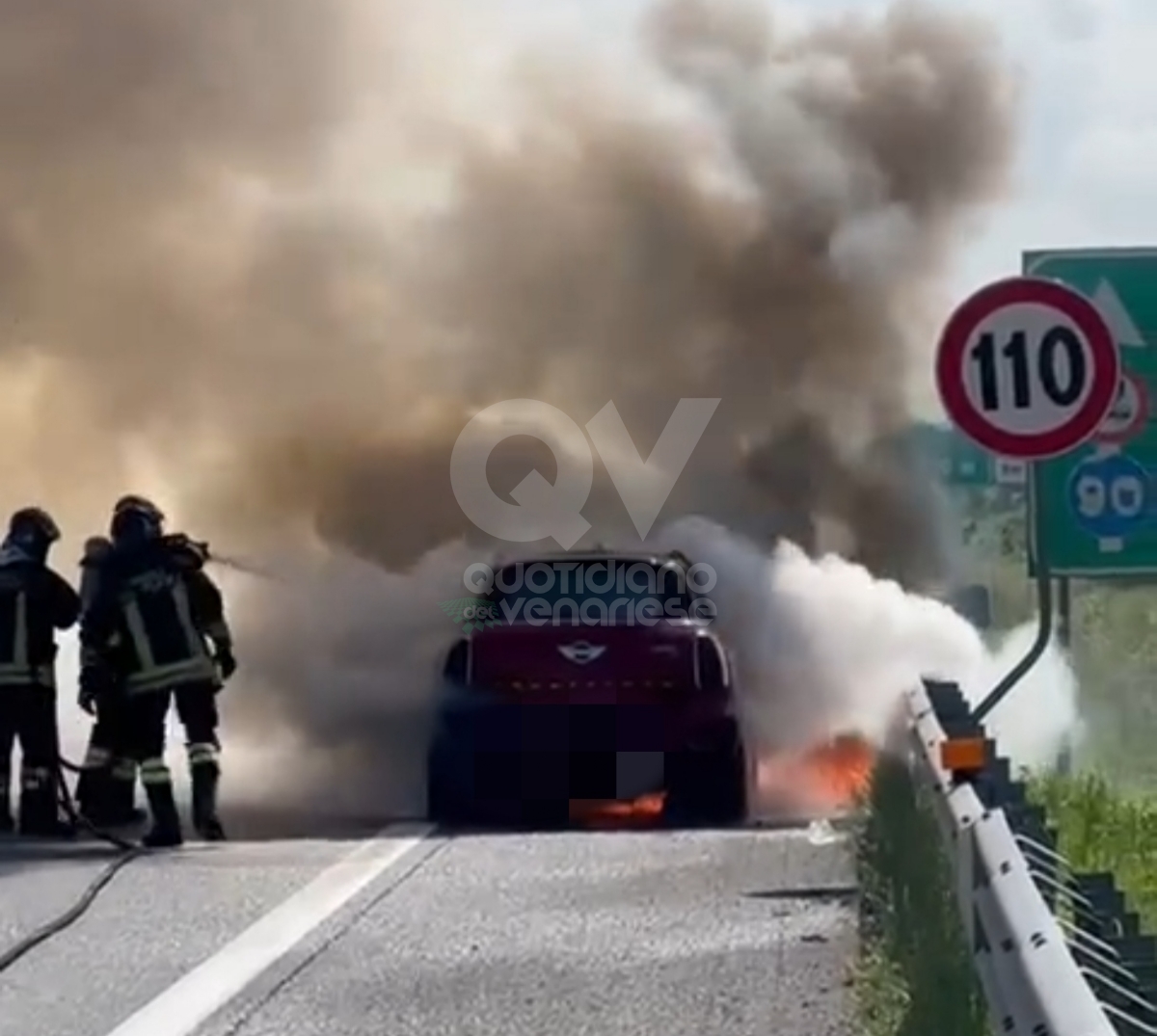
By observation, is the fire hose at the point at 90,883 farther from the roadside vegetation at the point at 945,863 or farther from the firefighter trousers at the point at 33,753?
the roadside vegetation at the point at 945,863

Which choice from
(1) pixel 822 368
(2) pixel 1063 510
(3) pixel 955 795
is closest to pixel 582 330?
(1) pixel 822 368

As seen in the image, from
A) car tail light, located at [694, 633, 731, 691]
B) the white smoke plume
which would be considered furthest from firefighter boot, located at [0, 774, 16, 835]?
the white smoke plume

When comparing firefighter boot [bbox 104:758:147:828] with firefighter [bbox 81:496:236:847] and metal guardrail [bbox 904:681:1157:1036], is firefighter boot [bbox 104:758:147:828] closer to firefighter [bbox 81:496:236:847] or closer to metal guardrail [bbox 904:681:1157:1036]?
firefighter [bbox 81:496:236:847]

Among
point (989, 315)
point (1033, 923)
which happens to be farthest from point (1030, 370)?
point (1033, 923)

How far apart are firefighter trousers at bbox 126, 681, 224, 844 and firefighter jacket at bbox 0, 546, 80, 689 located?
603 millimetres

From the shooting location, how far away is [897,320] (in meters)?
30.8

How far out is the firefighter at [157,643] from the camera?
17016 mm

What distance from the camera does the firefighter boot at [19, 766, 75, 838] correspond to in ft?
57.2

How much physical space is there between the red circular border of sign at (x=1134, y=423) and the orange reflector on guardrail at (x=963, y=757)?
10.9 m

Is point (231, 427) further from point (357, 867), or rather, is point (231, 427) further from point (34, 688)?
point (357, 867)

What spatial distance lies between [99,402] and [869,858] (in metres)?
19.2

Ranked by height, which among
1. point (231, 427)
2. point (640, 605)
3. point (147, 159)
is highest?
point (147, 159)
